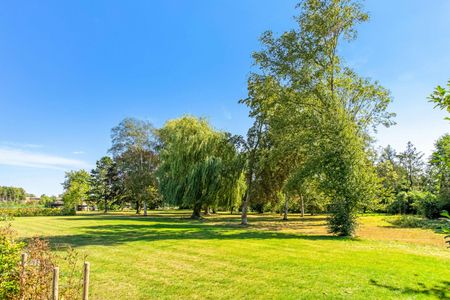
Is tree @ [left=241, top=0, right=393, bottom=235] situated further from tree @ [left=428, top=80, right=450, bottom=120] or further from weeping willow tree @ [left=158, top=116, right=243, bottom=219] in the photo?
tree @ [left=428, top=80, right=450, bottom=120]

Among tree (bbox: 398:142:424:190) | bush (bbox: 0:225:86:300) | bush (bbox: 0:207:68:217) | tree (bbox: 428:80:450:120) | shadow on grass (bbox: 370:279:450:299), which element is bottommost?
bush (bbox: 0:207:68:217)

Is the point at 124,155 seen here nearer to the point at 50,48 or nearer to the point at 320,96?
the point at 50,48

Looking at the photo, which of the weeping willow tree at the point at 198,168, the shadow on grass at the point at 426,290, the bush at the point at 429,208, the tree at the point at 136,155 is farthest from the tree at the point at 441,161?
the tree at the point at 136,155

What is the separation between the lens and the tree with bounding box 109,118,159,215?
36344mm

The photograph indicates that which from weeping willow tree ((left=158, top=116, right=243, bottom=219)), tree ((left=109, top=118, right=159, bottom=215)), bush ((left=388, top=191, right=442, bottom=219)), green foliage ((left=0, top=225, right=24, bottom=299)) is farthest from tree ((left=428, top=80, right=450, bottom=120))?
tree ((left=109, top=118, right=159, bottom=215))

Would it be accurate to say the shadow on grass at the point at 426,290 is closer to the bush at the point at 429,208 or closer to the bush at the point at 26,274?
the bush at the point at 26,274

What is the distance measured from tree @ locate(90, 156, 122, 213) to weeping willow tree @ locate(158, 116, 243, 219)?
19834 mm

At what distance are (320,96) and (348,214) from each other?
6.80 meters

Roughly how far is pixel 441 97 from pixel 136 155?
123 ft

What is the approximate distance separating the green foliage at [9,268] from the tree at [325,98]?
1313 centimetres

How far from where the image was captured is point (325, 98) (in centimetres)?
1622

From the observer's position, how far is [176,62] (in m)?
19.2

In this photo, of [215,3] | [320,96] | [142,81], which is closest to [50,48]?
[142,81]

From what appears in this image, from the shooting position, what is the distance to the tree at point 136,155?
119ft
